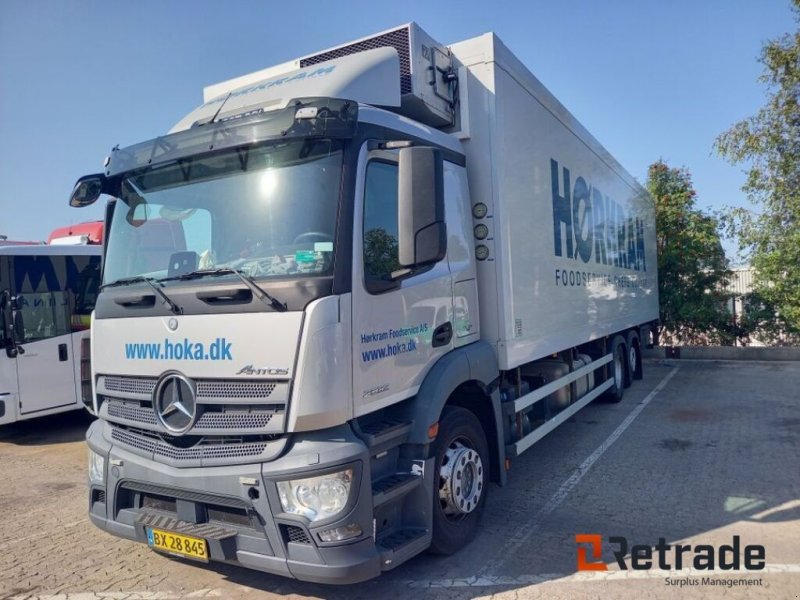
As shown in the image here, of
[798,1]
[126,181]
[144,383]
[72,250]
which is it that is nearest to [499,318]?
[144,383]

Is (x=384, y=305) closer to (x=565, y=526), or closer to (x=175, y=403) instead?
(x=175, y=403)

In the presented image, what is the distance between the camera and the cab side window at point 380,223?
11.1 feet

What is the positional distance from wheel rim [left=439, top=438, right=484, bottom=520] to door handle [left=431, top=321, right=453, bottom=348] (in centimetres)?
69

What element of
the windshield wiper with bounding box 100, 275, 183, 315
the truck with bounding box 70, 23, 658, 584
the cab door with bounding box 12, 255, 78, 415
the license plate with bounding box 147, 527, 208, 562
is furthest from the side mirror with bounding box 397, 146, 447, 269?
the cab door with bounding box 12, 255, 78, 415

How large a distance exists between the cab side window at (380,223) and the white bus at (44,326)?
5.66m

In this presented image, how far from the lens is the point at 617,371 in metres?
9.29

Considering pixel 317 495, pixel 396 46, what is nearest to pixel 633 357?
pixel 396 46

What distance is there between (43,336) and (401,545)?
6740 mm

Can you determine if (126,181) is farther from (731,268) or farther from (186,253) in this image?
(731,268)

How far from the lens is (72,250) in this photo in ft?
27.5

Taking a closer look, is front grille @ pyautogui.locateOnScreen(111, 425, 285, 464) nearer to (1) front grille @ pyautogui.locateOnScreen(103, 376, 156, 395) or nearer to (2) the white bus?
(1) front grille @ pyautogui.locateOnScreen(103, 376, 156, 395)

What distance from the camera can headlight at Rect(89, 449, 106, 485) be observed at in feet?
12.2

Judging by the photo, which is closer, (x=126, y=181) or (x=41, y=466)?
(x=126, y=181)

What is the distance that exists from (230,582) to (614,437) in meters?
5.10
